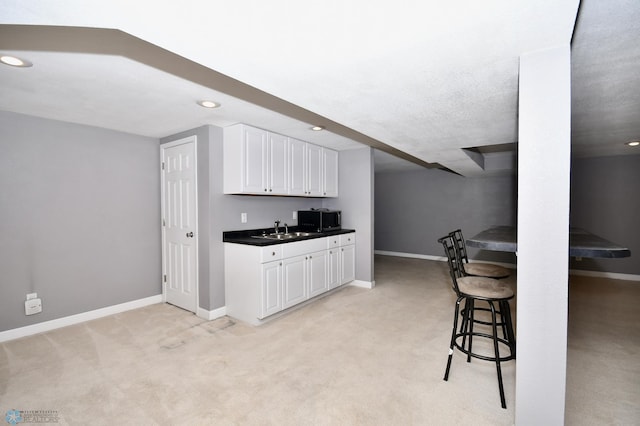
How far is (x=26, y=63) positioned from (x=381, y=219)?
7009 millimetres

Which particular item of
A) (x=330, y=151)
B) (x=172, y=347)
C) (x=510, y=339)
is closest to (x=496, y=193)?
(x=330, y=151)

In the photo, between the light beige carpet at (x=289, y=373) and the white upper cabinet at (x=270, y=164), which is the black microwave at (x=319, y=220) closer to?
the white upper cabinet at (x=270, y=164)

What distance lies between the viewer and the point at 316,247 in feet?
13.0

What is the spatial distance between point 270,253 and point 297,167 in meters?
1.36

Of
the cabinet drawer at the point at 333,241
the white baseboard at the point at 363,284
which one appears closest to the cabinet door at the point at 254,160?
the cabinet drawer at the point at 333,241

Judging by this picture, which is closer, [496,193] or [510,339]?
[510,339]

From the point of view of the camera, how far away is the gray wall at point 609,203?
16.7ft

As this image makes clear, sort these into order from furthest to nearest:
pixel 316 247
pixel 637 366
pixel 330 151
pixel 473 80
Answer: pixel 330 151
pixel 316 247
pixel 637 366
pixel 473 80

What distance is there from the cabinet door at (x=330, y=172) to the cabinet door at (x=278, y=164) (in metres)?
0.83

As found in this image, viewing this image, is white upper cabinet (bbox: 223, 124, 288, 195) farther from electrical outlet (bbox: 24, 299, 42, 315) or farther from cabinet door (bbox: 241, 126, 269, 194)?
electrical outlet (bbox: 24, 299, 42, 315)

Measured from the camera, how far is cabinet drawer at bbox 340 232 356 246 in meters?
4.43

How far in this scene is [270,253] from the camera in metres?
3.27

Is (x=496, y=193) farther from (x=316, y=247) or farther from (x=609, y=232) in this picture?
(x=316, y=247)

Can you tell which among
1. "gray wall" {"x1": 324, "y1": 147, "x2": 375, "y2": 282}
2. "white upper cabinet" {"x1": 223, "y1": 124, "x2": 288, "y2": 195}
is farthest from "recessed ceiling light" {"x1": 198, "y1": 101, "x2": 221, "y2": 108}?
"gray wall" {"x1": 324, "y1": 147, "x2": 375, "y2": 282}
